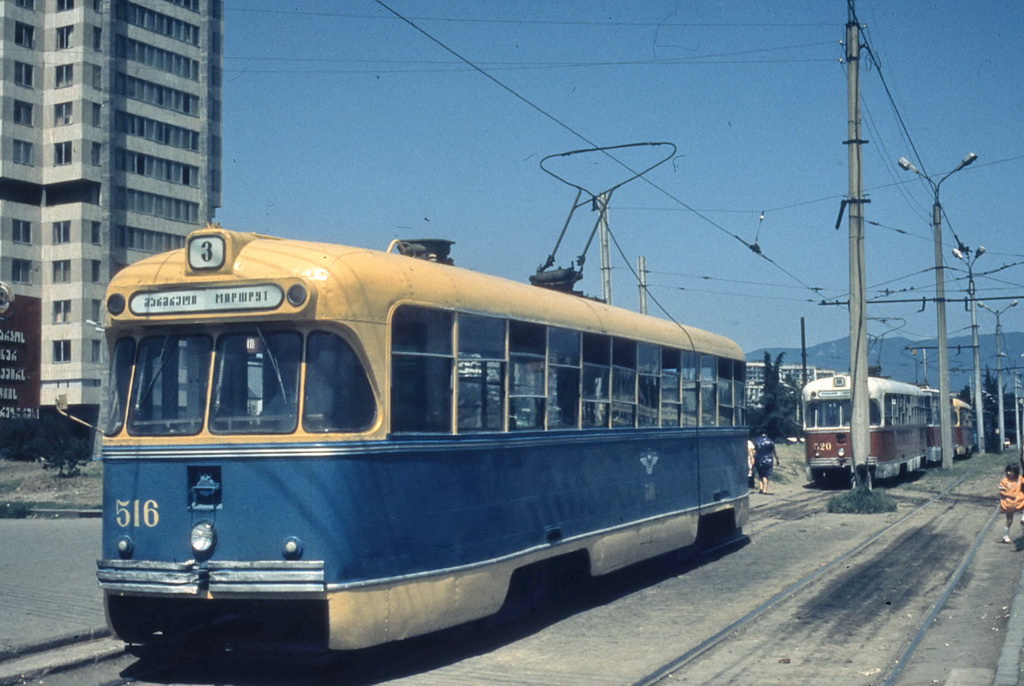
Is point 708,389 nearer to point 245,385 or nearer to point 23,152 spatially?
point 245,385

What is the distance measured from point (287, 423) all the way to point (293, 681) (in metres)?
1.83

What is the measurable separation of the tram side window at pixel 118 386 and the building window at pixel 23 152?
57.0 m

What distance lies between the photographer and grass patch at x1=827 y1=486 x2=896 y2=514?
73.6ft

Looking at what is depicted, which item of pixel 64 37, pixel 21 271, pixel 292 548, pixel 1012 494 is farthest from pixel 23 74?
pixel 292 548

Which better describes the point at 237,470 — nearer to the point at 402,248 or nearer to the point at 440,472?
the point at 440,472

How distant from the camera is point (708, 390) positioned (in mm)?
15461

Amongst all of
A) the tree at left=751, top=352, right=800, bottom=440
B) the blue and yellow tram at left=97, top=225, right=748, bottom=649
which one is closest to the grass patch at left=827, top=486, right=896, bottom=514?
the blue and yellow tram at left=97, top=225, right=748, bottom=649

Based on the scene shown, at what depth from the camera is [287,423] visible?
8.07 metres

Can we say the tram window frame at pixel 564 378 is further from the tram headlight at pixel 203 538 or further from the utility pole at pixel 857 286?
the utility pole at pixel 857 286

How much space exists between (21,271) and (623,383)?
184 ft

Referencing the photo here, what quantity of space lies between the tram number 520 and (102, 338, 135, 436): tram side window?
569 millimetres

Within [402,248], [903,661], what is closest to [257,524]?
[402,248]

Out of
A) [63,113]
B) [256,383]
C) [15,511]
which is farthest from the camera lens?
[63,113]

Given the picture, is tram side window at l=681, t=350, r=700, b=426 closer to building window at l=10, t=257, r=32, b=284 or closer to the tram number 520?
the tram number 520
